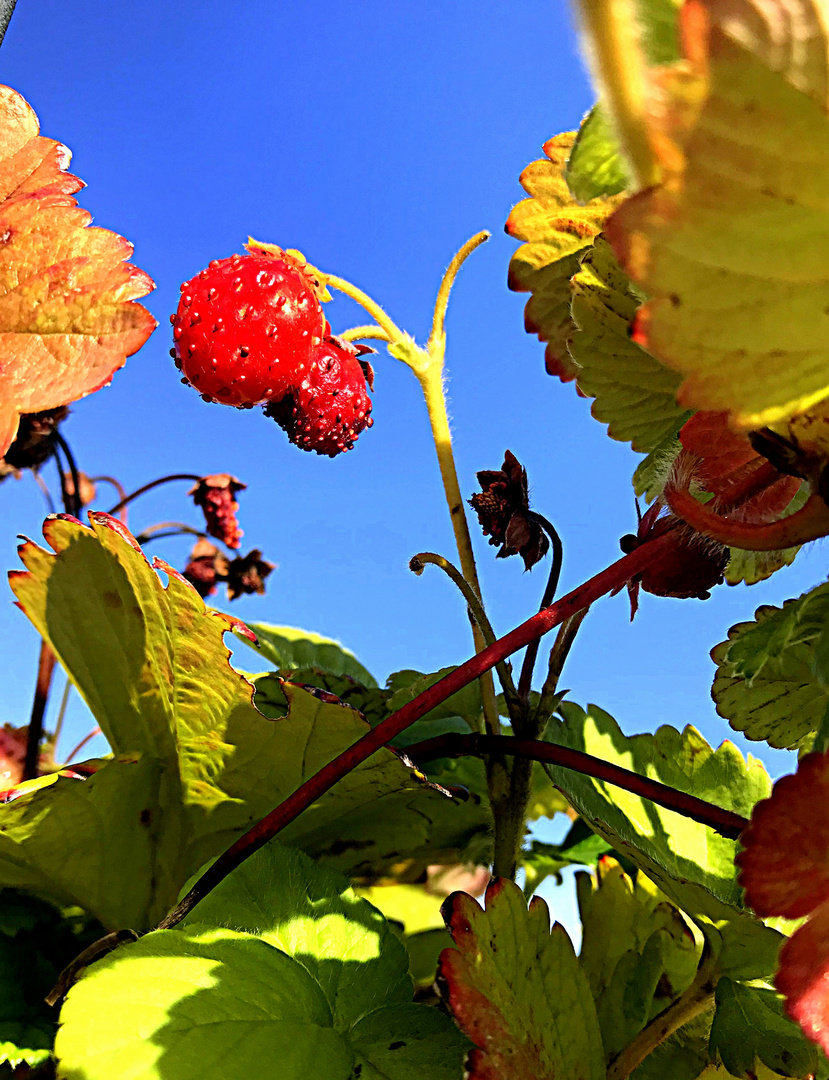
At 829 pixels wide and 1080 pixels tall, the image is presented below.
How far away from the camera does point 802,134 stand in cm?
19

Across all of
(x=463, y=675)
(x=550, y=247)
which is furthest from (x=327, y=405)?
(x=463, y=675)

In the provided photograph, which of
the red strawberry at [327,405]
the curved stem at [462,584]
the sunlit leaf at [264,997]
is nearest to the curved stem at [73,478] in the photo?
the red strawberry at [327,405]

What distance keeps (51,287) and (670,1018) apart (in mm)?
484

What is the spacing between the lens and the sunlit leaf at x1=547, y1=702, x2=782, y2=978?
0.43m

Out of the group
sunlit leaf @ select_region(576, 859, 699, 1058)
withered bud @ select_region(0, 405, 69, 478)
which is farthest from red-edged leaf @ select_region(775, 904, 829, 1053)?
withered bud @ select_region(0, 405, 69, 478)

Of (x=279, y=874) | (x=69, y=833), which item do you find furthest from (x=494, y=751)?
(x=69, y=833)

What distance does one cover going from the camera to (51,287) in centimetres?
41

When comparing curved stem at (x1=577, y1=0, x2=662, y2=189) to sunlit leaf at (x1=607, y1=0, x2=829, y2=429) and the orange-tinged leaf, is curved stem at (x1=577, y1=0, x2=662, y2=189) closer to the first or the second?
sunlit leaf at (x1=607, y1=0, x2=829, y2=429)

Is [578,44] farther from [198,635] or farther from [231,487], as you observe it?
[231,487]

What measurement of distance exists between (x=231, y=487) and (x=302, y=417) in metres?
0.65

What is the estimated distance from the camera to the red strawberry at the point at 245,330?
22.8 inches

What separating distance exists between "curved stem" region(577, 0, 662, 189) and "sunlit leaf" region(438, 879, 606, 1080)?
32 cm

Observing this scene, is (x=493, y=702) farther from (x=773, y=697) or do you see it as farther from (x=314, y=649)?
(x=314, y=649)

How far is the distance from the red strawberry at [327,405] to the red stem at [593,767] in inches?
9.7
